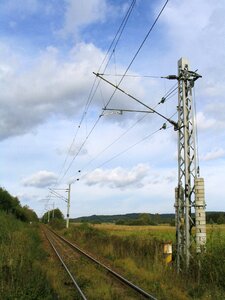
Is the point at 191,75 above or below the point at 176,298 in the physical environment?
above

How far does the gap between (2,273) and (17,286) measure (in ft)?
4.82

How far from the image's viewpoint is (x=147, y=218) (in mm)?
128000

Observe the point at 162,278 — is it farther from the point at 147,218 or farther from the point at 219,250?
the point at 147,218

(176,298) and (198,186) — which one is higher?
(198,186)

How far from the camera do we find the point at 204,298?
420 inches

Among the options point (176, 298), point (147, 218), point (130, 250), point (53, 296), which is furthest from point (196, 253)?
point (147, 218)

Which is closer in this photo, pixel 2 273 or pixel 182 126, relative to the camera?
pixel 2 273

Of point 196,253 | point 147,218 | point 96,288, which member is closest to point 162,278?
point 196,253

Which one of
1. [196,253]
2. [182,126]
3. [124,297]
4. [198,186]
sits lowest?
[124,297]

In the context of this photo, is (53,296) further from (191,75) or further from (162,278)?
(191,75)

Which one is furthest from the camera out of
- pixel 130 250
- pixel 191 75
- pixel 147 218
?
pixel 147 218

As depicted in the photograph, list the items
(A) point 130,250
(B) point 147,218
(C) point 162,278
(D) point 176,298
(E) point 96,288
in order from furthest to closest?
(B) point 147,218
(A) point 130,250
(C) point 162,278
(E) point 96,288
(D) point 176,298

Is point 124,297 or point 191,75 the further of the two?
point 191,75

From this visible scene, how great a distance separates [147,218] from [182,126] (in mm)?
114160
